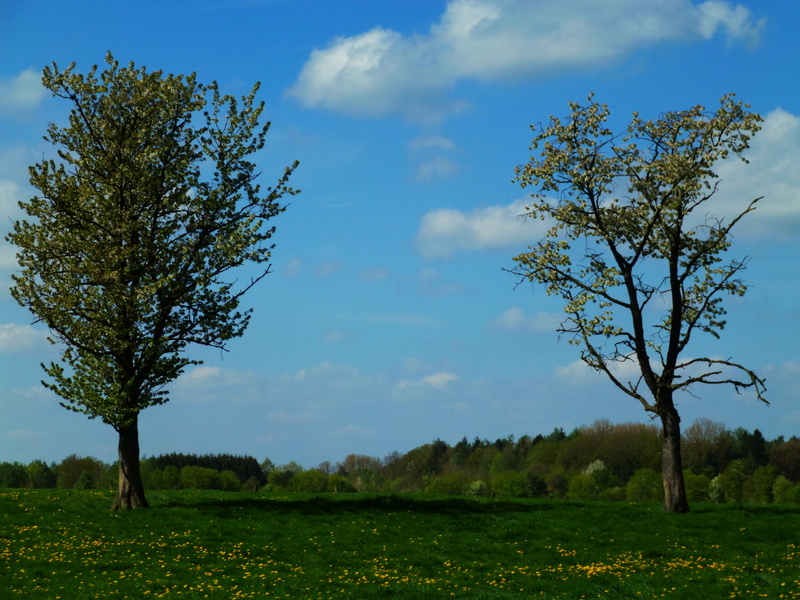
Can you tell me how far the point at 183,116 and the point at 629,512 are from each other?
2775 centimetres

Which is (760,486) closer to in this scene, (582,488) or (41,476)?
(582,488)

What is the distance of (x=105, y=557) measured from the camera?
2789 centimetres

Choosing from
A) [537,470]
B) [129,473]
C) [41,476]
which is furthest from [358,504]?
[537,470]

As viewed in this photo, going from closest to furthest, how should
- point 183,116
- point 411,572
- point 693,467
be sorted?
point 411,572 → point 183,116 → point 693,467

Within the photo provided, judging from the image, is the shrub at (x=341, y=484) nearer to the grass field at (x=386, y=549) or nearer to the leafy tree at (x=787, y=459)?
the grass field at (x=386, y=549)

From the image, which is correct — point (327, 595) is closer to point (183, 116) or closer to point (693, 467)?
point (183, 116)

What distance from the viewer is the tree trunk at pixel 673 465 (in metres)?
36.7

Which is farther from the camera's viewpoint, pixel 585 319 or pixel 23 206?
pixel 585 319

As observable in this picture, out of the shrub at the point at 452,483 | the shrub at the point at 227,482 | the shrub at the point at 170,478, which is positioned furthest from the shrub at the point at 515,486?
the shrub at the point at 170,478

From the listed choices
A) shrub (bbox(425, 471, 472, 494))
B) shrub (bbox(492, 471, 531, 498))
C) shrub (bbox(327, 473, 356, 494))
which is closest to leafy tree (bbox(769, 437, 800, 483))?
shrub (bbox(492, 471, 531, 498))

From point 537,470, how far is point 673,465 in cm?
9024

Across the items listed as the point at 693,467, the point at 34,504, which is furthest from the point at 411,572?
the point at 693,467

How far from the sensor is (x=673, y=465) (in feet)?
121

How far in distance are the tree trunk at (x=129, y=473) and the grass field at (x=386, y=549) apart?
0.99 meters
